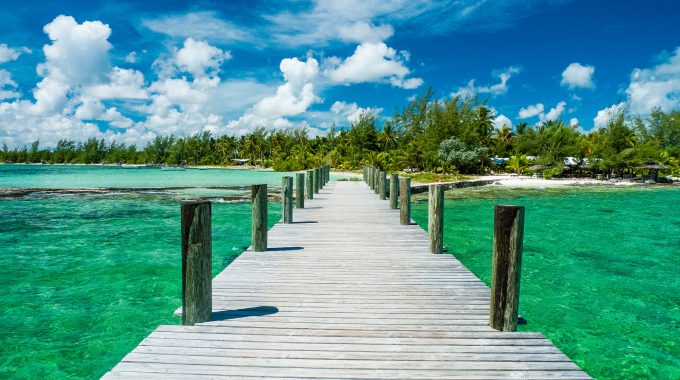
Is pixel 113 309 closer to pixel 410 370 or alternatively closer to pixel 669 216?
pixel 410 370

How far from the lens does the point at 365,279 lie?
581cm

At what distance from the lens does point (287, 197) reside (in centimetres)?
1050

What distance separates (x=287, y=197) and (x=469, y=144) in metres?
41.9

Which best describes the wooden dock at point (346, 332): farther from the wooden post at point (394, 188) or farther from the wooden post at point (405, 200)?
the wooden post at point (394, 188)

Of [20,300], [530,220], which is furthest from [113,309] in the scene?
[530,220]

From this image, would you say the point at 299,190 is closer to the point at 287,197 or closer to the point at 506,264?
the point at 287,197

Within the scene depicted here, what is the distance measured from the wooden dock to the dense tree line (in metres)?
41.6

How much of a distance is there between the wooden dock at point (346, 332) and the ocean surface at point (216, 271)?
2304 millimetres

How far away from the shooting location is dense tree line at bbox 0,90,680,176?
45250 millimetres

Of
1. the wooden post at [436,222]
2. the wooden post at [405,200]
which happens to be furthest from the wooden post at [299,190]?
the wooden post at [436,222]

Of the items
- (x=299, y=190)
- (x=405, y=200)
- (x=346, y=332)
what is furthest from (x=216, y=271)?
(x=346, y=332)

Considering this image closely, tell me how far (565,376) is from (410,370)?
1148mm

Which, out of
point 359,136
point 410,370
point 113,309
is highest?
point 359,136

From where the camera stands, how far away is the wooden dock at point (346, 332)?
330 cm
